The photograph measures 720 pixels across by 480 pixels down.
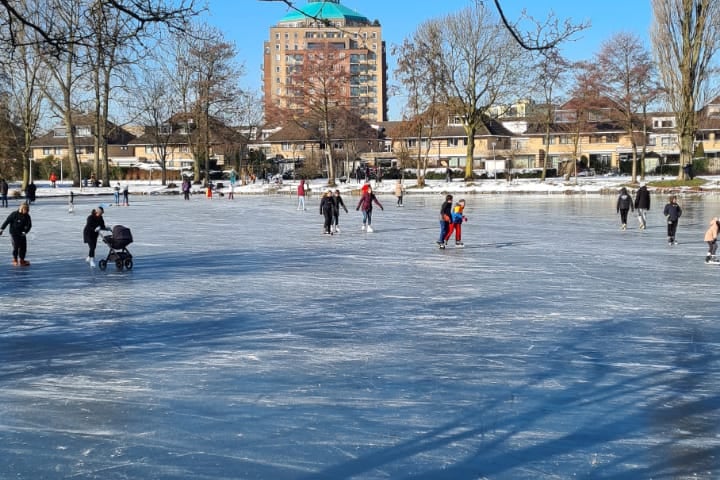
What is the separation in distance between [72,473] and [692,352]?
20.3 feet

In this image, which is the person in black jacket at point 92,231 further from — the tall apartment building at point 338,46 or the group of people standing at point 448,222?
the tall apartment building at point 338,46

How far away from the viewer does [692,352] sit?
8391 mm

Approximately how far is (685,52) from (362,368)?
44.4 m

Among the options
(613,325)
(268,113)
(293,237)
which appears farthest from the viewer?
(268,113)

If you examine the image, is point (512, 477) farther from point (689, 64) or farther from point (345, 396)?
point (689, 64)

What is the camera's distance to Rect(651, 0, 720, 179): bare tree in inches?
1805

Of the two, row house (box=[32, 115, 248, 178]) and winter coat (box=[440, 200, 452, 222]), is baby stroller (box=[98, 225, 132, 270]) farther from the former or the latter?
row house (box=[32, 115, 248, 178])

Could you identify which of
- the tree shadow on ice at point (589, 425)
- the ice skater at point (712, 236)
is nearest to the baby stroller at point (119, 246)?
the tree shadow on ice at point (589, 425)

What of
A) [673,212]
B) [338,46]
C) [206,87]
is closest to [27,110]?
[206,87]

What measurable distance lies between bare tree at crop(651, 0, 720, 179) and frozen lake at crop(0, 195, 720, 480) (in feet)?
111

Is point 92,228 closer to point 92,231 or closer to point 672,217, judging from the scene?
point 92,231

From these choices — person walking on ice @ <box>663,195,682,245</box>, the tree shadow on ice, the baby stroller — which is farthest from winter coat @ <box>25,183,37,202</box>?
the tree shadow on ice

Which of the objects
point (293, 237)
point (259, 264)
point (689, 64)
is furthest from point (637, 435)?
point (689, 64)

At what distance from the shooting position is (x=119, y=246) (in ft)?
49.2
